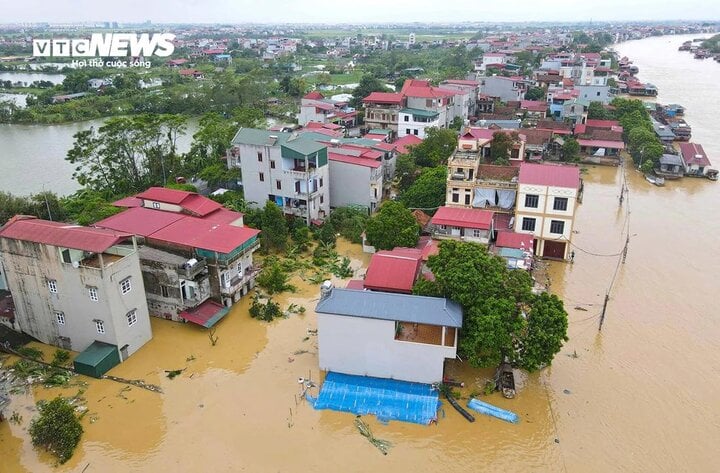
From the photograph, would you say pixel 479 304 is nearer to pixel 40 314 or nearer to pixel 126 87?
pixel 40 314

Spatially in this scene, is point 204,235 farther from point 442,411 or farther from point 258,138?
point 442,411

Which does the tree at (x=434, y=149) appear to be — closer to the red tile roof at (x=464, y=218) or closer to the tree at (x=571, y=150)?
the red tile roof at (x=464, y=218)

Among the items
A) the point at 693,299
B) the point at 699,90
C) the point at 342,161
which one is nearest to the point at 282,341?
the point at 342,161

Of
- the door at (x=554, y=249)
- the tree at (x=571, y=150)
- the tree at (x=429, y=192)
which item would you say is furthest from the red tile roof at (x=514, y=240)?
the tree at (x=571, y=150)

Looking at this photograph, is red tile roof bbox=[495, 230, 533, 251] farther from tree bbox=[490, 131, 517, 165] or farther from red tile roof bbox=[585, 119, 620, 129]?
red tile roof bbox=[585, 119, 620, 129]

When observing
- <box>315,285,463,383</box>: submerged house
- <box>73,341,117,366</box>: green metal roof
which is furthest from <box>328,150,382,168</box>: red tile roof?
<box>73,341,117,366</box>: green metal roof

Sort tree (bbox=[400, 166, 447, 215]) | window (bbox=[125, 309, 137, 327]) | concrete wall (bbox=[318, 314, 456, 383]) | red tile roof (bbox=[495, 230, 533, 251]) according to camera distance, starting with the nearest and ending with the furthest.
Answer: concrete wall (bbox=[318, 314, 456, 383]) → window (bbox=[125, 309, 137, 327]) → red tile roof (bbox=[495, 230, 533, 251]) → tree (bbox=[400, 166, 447, 215])
